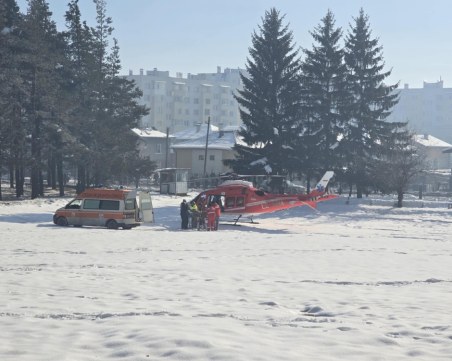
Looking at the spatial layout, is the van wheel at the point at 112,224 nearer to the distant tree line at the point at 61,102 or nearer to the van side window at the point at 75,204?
the van side window at the point at 75,204

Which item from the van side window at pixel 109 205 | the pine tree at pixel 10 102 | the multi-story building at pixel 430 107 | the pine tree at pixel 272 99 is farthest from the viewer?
the multi-story building at pixel 430 107

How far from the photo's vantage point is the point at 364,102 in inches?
2116

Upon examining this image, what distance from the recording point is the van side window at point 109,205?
2906cm

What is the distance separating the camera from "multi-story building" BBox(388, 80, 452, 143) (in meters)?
179

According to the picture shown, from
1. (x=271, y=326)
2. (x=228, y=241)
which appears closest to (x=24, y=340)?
(x=271, y=326)

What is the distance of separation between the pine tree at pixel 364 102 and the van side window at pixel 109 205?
92.2ft

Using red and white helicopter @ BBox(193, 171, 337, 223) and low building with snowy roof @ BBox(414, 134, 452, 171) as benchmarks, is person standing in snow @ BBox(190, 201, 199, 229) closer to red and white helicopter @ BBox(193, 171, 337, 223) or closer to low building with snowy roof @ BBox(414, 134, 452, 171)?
red and white helicopter @ BBox(193, 171, 337, 223)

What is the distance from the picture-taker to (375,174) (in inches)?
1980

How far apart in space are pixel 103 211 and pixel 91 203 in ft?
2.51

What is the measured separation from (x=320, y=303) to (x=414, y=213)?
35084mm

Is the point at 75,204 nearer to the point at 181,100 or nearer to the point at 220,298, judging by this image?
the point at 220,298

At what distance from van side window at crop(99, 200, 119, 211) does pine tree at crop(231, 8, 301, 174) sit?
24502 mm

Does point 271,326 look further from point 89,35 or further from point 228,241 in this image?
point 89,35

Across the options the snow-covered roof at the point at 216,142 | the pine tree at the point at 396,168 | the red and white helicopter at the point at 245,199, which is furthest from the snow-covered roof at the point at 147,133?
the red and white helicopter at the point at 245,199
